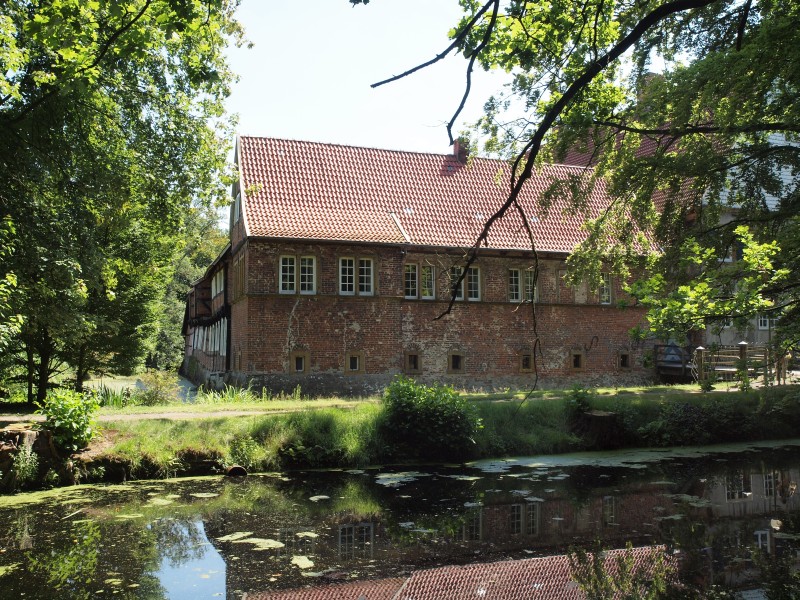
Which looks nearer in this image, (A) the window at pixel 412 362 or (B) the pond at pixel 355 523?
(B) the pond at pixel 355 523

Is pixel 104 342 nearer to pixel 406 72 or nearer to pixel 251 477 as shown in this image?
pixel 251 477

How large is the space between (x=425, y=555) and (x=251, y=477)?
5.43 m

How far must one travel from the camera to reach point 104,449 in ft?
41.8

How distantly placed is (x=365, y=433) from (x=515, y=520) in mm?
4899

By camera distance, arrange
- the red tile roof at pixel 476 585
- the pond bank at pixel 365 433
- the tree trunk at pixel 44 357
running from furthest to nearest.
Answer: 1. the tree trunk at pixel 44 357
2. the pond bank at pixel 365 433
3. the red tile roof at pixel 476 585

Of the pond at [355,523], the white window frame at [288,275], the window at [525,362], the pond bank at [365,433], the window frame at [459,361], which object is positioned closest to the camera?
the pond at [355,523]

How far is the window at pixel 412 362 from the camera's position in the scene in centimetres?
2489

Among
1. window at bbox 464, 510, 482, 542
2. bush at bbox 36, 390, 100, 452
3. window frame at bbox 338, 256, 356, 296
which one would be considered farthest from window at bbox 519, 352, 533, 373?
bush at bbox 36, 390, 100, 452

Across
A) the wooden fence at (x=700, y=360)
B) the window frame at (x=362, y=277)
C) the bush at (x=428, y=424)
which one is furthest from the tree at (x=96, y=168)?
the wooden fence at (x=700, y=360)

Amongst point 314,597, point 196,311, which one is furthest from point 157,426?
point 196,311

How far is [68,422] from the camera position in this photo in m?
12.3

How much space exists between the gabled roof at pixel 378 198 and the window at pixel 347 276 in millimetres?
911

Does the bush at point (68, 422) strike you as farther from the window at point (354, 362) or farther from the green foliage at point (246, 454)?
the window at point (354, 362)

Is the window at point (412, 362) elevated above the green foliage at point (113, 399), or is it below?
above
